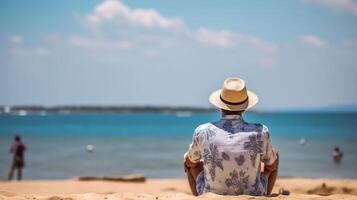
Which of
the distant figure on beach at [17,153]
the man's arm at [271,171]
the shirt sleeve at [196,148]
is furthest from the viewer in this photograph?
the distant figure on beach at [17,153]

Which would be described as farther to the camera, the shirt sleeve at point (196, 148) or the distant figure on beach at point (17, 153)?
the distant figure on beach at point (17, 153)

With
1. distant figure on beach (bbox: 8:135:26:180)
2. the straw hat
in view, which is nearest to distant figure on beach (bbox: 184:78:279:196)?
the straw hat

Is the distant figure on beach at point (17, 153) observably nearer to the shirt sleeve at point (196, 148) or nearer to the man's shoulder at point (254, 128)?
the shirt sleeve at point (196, 148)

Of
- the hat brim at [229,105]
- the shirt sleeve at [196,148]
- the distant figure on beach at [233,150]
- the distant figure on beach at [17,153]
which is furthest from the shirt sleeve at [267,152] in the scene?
the distant figure on beach at [17,153]

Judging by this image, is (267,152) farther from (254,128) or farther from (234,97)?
(234,97)

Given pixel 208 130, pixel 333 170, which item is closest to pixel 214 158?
pixel 208 130

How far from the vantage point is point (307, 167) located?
21766 millimetres

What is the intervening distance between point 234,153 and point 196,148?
14.7 inches

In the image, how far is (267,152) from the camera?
504cm

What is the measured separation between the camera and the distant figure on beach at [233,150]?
4941mm

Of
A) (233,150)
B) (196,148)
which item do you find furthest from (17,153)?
(233,150)

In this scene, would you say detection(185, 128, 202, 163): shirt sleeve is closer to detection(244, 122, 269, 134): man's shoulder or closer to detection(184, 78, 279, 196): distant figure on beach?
detection(184, 78, 279, 196): distant figure on beach

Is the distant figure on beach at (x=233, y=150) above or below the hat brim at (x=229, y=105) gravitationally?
below

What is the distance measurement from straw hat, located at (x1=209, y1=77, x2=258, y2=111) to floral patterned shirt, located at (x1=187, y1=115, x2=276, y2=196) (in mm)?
98
